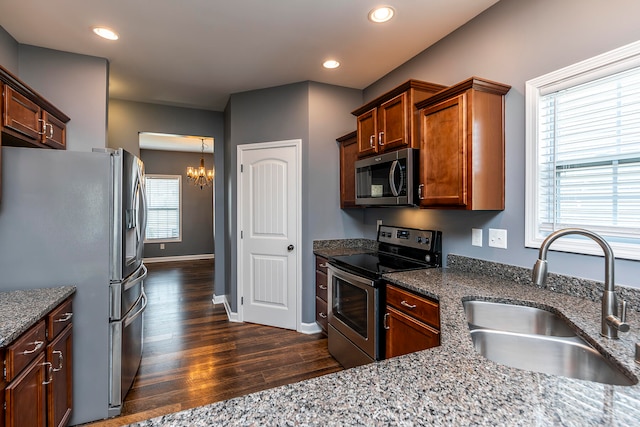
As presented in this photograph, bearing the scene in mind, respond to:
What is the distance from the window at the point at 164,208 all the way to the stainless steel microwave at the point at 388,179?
627cm

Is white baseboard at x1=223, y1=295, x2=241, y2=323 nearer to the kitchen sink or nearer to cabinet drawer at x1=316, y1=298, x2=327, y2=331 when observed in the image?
cabinet drawer at x1=316, y1=298, x2=327, y2=331

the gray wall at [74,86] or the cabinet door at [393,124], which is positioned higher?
the gray wall at [74,86]

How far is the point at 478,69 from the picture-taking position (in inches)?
88.0

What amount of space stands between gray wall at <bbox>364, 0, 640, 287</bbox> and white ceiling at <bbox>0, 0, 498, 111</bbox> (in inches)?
7.7

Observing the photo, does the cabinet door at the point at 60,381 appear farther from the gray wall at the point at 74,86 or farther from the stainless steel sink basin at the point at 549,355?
the stainless steel sink basin at the point at 549,355

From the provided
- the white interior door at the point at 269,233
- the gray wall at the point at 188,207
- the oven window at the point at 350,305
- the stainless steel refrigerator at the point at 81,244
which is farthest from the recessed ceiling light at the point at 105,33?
the gray wall at the point at 188,207

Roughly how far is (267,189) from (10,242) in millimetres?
2173

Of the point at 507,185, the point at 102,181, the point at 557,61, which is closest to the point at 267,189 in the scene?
the point at 102,181

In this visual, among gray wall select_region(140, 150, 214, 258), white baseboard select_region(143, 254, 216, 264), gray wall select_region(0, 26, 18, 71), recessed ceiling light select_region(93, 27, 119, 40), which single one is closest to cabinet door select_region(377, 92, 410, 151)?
recessed ceiling light select_region(93, 27, 119, 40)

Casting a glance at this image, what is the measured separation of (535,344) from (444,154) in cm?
121

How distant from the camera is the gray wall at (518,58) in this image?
1557 mm

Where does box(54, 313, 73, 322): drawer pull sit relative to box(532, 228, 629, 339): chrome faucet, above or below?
below

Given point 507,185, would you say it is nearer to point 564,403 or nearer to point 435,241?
point 435,241

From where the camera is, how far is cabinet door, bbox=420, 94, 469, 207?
1935mm
